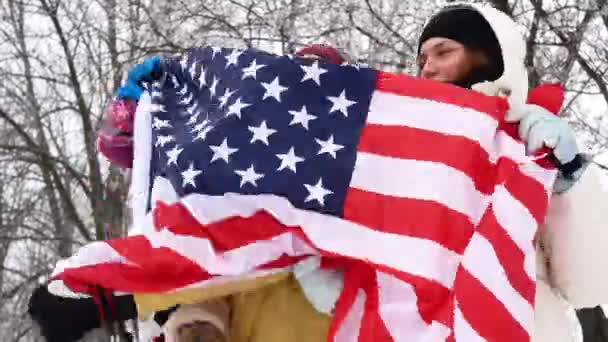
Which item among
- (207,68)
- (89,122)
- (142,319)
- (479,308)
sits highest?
(207,68)

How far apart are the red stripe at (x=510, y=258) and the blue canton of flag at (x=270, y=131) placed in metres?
0.31

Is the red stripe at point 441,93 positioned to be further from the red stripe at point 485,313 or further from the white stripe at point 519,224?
the red stripe at point 485,313

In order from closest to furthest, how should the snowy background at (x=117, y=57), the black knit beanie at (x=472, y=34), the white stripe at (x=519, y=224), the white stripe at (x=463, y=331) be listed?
the white stripe at (x=463, y=331), the white stripe at (x=519, y=224), the black knit beanie at (x=472, y=34), the snowy background at (x=117, y=57)

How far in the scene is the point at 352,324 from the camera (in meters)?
1.61

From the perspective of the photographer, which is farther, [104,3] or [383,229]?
[104,3]

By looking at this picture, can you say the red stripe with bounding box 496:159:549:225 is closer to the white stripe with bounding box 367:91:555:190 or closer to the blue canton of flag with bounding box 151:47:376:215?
the white stripe with bounding box 367:91:555:190

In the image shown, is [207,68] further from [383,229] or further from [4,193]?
[4,193]

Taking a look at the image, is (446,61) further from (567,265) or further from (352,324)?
(352,324)

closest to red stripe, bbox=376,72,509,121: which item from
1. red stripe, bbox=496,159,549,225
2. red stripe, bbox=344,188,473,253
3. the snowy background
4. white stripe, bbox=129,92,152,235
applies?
red stripe, bbox=496,159,549,225

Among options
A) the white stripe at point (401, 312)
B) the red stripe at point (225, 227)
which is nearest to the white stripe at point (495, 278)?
the white stripe at point (401, 312)

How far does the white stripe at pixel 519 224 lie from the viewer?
5.19 feet

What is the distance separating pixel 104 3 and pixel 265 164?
696 centimetres

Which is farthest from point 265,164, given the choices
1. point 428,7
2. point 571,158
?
point 428,7

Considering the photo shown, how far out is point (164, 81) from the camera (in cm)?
200
